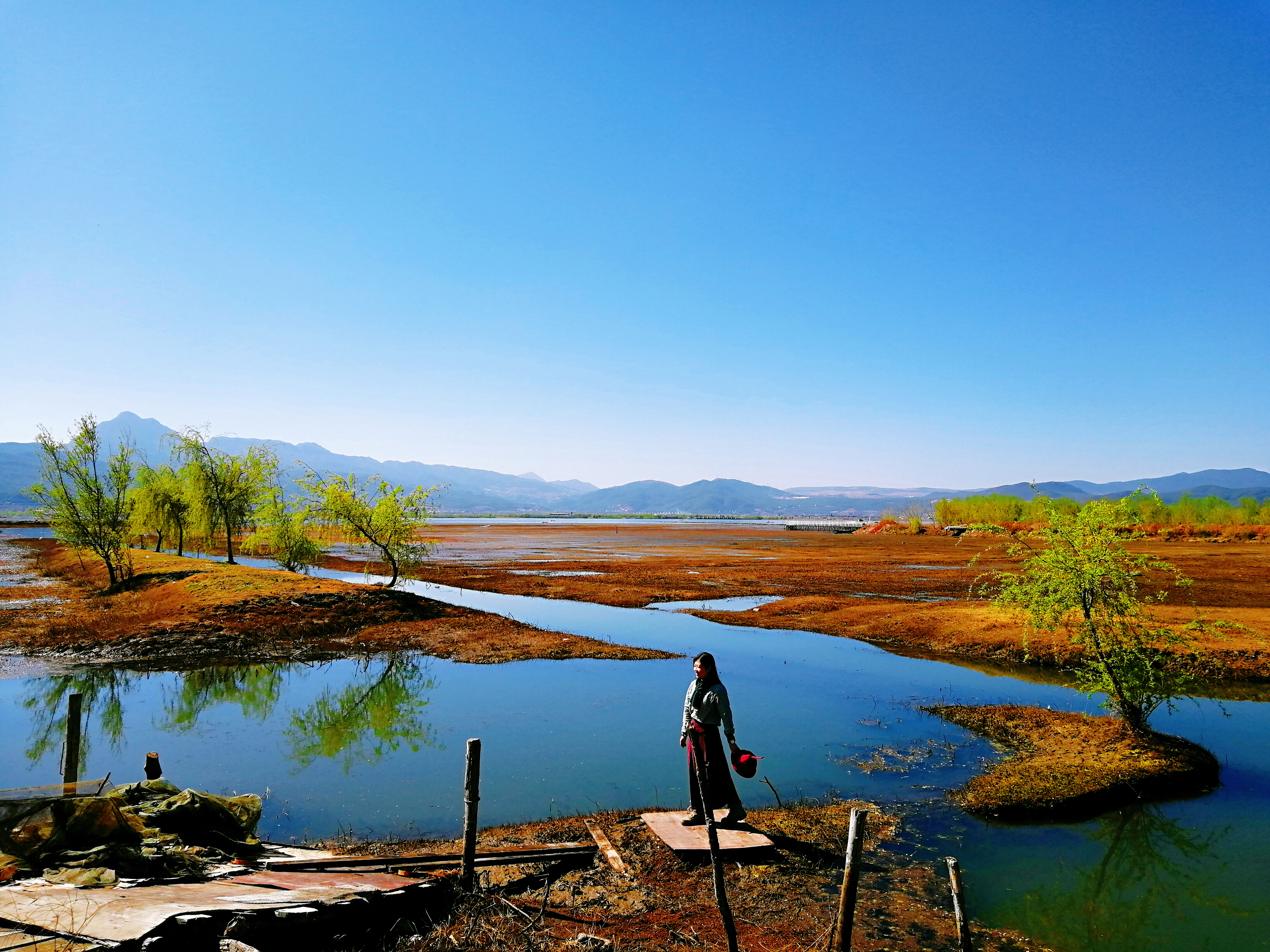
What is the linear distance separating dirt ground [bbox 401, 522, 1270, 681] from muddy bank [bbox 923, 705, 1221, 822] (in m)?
3.46

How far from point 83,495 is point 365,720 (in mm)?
34386

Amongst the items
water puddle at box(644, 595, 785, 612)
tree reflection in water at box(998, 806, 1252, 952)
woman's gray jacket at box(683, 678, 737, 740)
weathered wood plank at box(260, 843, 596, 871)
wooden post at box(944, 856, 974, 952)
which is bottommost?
water puddle at box(644, 595, 785, 612)

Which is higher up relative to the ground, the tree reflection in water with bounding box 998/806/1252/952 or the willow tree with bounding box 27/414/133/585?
the willow tree with bounding box 27/414/133/585

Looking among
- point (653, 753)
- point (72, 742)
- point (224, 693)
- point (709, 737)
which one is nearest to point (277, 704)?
point (224, 693)

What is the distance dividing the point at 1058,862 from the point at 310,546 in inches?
1890

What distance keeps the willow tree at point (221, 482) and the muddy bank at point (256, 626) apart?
11131 mm

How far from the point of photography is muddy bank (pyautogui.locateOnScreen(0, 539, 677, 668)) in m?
27.5

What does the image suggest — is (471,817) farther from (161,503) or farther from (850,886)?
(161,503)

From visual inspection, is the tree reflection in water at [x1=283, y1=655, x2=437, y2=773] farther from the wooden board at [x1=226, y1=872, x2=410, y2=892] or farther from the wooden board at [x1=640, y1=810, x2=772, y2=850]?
the wooden board at [x1=640, y1=810, x2=772, y2=850]

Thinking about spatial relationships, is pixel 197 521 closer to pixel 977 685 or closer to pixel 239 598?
pixel 239 598

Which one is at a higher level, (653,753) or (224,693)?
(653,753)

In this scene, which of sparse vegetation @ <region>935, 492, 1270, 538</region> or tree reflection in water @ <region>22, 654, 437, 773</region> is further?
sparse vegetation @ <region>935, 492, 1270, 538</region>

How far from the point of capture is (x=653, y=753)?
54.1 feet

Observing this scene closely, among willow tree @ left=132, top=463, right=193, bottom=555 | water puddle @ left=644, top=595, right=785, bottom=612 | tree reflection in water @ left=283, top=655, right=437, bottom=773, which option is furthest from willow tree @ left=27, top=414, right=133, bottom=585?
water puddle @ left=644, top=595, right=785, bottom=612
